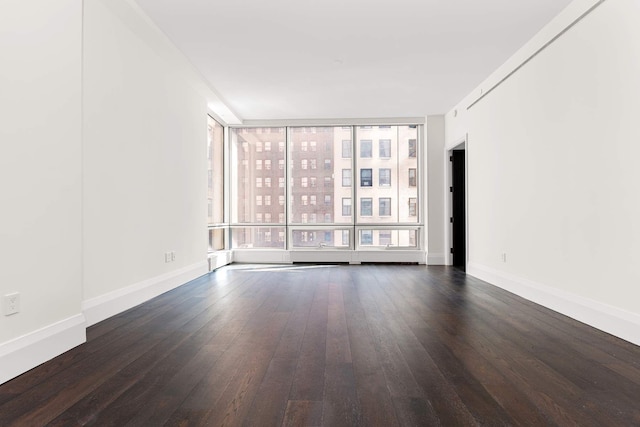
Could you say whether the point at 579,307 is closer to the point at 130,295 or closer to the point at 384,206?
the point at 130,295

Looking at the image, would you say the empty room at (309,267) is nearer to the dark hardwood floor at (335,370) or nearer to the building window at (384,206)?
the dark hardwood floor at (335,370)

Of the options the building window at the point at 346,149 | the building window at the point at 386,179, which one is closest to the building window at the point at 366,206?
the building window at the point at 386,179

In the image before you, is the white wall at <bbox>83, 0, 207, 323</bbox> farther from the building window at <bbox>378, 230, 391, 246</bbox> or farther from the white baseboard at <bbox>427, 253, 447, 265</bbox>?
the white baseboard at <bbox>427, 253, 447, 265</bbox>

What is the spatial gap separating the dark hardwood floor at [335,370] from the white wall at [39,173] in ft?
0.91

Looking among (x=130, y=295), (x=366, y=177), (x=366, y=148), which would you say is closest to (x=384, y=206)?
(x=366, y=177)

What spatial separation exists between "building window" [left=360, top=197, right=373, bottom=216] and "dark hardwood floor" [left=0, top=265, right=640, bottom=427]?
4066 millimetres

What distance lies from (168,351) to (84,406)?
764 millimetres

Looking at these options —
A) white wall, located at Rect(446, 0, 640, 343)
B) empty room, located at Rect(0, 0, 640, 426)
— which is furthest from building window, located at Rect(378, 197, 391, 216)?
white wall, located at Rect(446, 0, 640, 343)

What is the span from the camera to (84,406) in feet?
5.82

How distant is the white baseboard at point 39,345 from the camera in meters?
2.08

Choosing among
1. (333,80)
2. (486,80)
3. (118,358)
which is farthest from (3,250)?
(486,80)

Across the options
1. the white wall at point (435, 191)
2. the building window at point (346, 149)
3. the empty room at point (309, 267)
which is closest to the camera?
the empty room at point (309, 267)

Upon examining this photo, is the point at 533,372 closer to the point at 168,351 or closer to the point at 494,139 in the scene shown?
the point at 168,351

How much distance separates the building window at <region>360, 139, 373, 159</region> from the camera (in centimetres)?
791
